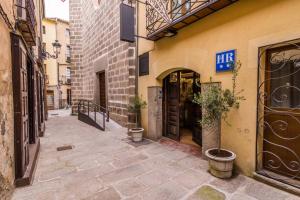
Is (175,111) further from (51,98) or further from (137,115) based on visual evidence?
(51,98)

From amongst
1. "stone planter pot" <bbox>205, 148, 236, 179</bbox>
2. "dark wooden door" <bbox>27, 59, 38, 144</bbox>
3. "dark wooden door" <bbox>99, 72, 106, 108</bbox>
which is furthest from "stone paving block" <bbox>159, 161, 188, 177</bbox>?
"dark wooden door" <bbox>99, 72, 106, 108</bbox>

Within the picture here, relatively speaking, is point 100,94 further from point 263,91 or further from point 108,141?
point 263,91

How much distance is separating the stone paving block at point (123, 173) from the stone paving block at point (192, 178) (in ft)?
2.29

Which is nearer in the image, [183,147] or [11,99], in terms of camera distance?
[11,99]

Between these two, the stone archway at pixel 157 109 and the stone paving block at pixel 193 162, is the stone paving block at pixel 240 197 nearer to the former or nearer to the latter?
the stone paving block at pixel 193 162

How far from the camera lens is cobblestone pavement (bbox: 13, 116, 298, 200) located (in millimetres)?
2441

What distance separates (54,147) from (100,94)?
201 inches

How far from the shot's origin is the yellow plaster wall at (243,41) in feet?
8.14

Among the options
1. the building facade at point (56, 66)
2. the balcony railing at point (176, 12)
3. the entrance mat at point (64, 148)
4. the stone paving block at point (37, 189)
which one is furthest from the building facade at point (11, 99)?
the building facade at point (56, 66)

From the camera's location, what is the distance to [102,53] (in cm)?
866

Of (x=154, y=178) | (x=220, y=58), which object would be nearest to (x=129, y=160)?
(x=154, y=178)

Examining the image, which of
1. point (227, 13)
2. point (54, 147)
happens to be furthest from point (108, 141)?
point (227, 13)

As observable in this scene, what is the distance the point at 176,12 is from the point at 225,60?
6.19 feet

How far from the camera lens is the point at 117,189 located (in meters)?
2.59
